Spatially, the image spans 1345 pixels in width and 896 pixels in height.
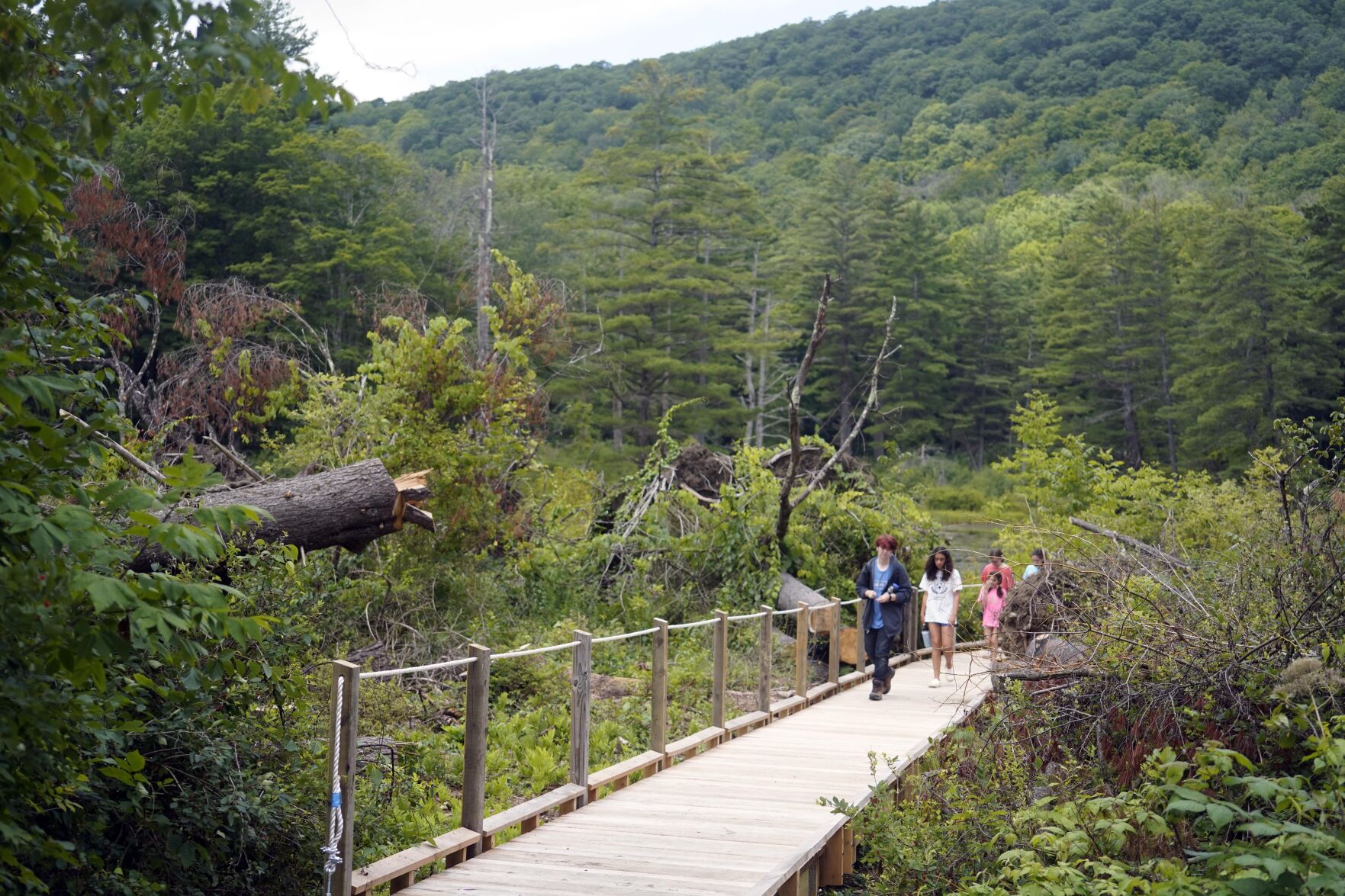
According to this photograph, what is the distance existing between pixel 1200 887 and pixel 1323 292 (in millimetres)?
40420

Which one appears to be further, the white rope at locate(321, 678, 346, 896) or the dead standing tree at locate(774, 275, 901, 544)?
the dead standing tree at locate(774, 275, 901, 544)

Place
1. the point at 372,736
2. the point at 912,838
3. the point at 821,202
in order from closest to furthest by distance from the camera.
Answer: the point at 912,838, the point at 372,736, the point at 821,202

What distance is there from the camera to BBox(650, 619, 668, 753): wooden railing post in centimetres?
920

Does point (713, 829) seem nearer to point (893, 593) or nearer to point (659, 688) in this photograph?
point (659, 688)

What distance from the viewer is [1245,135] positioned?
245ft

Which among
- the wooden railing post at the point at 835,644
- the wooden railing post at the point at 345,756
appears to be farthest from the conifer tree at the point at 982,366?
the wooden railing post at the point at 345,756

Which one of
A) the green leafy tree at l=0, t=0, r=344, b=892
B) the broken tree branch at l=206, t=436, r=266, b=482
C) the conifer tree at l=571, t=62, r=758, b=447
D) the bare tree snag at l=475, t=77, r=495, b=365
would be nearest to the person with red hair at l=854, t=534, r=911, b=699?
the broken tree branch at l=206, t=436, r=266, b=482

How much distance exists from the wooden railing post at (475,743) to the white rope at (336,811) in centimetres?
111

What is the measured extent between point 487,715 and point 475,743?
1.61 meters

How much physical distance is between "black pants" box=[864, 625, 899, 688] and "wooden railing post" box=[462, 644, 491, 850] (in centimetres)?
690

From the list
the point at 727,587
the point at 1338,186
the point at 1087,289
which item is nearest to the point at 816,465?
the point at 727,587

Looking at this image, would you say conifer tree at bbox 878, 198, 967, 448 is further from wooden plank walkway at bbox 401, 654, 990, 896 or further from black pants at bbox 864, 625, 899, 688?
wooden plank walkway at bbox 401, 654, 990, 896

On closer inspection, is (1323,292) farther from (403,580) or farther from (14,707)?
(14,707)

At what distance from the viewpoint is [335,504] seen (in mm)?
9047
